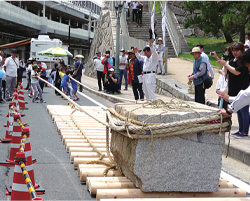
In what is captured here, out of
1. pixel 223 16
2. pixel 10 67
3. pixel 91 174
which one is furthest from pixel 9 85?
pixel 223 16

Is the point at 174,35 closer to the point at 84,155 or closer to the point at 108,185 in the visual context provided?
the point at 84,155

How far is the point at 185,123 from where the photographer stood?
12.1 feet

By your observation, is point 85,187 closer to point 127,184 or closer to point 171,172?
point 127,184

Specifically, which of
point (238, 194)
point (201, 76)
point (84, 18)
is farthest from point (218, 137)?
point (84, 18)

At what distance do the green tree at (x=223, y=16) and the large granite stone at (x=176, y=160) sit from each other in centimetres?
1690

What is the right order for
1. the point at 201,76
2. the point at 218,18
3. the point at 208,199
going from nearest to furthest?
the point at 208,199 < the point at 201,76 < the point at 218,18

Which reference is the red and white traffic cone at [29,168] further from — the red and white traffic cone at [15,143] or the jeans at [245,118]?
the jeans at [245,118]

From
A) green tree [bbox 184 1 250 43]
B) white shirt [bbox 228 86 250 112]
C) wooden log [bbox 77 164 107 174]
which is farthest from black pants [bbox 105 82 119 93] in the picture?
white shirt [bbox 228 86 250 112]

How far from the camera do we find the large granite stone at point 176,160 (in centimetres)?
373

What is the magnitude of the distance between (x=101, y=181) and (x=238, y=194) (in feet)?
5.21

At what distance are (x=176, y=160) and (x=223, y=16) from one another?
699 inches

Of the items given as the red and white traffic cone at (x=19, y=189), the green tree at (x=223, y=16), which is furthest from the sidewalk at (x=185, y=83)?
the green tree at (x=223, y=16)

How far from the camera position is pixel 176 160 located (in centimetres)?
378

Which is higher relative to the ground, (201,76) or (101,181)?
(201,76)
